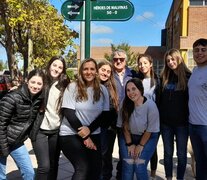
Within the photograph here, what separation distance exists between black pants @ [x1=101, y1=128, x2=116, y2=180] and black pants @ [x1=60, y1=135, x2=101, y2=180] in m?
0.84

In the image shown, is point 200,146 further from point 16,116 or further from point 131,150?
point 16,116

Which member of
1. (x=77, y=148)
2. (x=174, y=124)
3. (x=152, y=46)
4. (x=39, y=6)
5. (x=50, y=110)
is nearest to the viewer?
(x=77, y=148)

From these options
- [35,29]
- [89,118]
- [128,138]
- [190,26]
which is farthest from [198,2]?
[89,118]

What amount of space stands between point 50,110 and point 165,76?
5.15ft

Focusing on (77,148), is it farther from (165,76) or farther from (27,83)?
(165,76)

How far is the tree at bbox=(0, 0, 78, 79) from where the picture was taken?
10219 mm

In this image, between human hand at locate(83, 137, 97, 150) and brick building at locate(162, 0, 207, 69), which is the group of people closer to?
human hand at locate(83, 137, 97, 150)

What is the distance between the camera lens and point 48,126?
150 inches

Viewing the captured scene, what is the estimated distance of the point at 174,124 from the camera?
13.7ft

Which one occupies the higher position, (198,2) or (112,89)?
(198,2)

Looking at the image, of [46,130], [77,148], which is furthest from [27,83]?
[77,148]

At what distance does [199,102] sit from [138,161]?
0.95 meters

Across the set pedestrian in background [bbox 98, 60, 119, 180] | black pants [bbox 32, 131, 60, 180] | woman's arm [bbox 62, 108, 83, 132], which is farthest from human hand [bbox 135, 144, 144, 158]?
black pants [bbox 32, 131, 60, 180]

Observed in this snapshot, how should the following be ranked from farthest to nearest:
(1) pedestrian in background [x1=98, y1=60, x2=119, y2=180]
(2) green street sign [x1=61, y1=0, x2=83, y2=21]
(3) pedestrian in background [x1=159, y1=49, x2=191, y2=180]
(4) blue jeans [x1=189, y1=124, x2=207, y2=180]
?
(2) green street sign [x1=61, y1=0, x2=83, y2=21] < (1) pedestrian in background [x1=98, y1=60, x2=119, y2=180] < (3) pedestrian in background [x1=159, y1=49, x2=191, y2=180] < (4) blue jeans [x1=189, y1=124, x2=207, y2=180]
